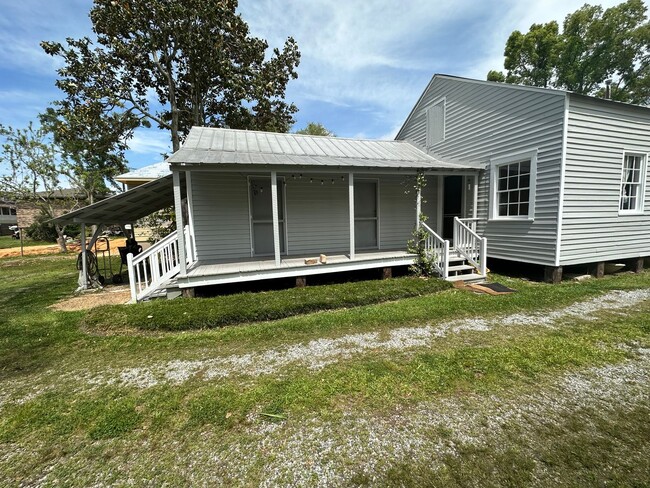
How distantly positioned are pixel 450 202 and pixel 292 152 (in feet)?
19.1

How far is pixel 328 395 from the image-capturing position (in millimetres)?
2764

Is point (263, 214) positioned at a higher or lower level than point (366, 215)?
higher

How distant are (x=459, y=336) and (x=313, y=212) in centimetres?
509

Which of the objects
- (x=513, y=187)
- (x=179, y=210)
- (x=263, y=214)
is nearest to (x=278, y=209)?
(x=263, y=214)

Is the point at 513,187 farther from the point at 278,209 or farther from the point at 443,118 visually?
the point at 278,209

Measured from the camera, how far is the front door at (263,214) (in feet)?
24.8

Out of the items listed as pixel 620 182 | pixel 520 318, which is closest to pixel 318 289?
pixel 520 318

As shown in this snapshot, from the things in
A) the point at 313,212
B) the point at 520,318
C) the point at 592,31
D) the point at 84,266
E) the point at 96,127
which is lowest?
the point at 520,318

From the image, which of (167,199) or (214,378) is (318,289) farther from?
(167,199)

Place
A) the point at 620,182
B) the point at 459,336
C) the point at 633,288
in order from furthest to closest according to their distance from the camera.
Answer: the point at 620,182, the point at 633,288, the point at 459,336

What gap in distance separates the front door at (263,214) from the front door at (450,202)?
569 centimetres

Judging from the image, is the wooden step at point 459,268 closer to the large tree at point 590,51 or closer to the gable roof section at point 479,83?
the gable roof section at point 479,83

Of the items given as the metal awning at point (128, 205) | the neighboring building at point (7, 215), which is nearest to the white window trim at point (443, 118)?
the metal awning at point (128, 205)

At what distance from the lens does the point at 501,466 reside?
6.28 ft
